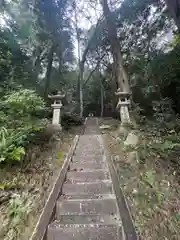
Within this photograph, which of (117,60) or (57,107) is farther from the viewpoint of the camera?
(117,60)

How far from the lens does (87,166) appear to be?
432 cm

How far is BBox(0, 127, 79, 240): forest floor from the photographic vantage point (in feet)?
8.72

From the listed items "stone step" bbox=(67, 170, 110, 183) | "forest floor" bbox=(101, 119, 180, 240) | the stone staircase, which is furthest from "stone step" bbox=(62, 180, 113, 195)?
"forest floor" bbox=(101, 119, 180, 240)

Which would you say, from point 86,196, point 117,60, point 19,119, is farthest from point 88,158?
point 117,60

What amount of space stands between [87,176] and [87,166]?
459 millimetres

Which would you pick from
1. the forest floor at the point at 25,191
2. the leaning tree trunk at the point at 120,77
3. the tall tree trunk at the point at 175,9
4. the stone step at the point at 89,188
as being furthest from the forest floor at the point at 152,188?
the tall tree trunk at the point at 175,9

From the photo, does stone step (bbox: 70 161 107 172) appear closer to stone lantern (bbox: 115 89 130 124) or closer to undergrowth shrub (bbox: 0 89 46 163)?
undergrowth shrub (bbox: 0 89 46 163)

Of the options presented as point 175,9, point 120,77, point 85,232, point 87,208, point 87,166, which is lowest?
point 85,232

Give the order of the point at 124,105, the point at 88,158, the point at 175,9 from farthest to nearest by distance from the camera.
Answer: the point at 175,9 → the point at 124,105 → the point at 88,158

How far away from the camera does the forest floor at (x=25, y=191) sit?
266 cm

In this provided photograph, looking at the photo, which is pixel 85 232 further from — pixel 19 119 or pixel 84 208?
pixel 19 119

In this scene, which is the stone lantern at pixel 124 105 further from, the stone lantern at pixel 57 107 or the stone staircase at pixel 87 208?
the stone staircase at pixel 87 208

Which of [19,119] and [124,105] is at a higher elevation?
[124,105]

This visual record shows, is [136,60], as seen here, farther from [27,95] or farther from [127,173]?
[127,173]
